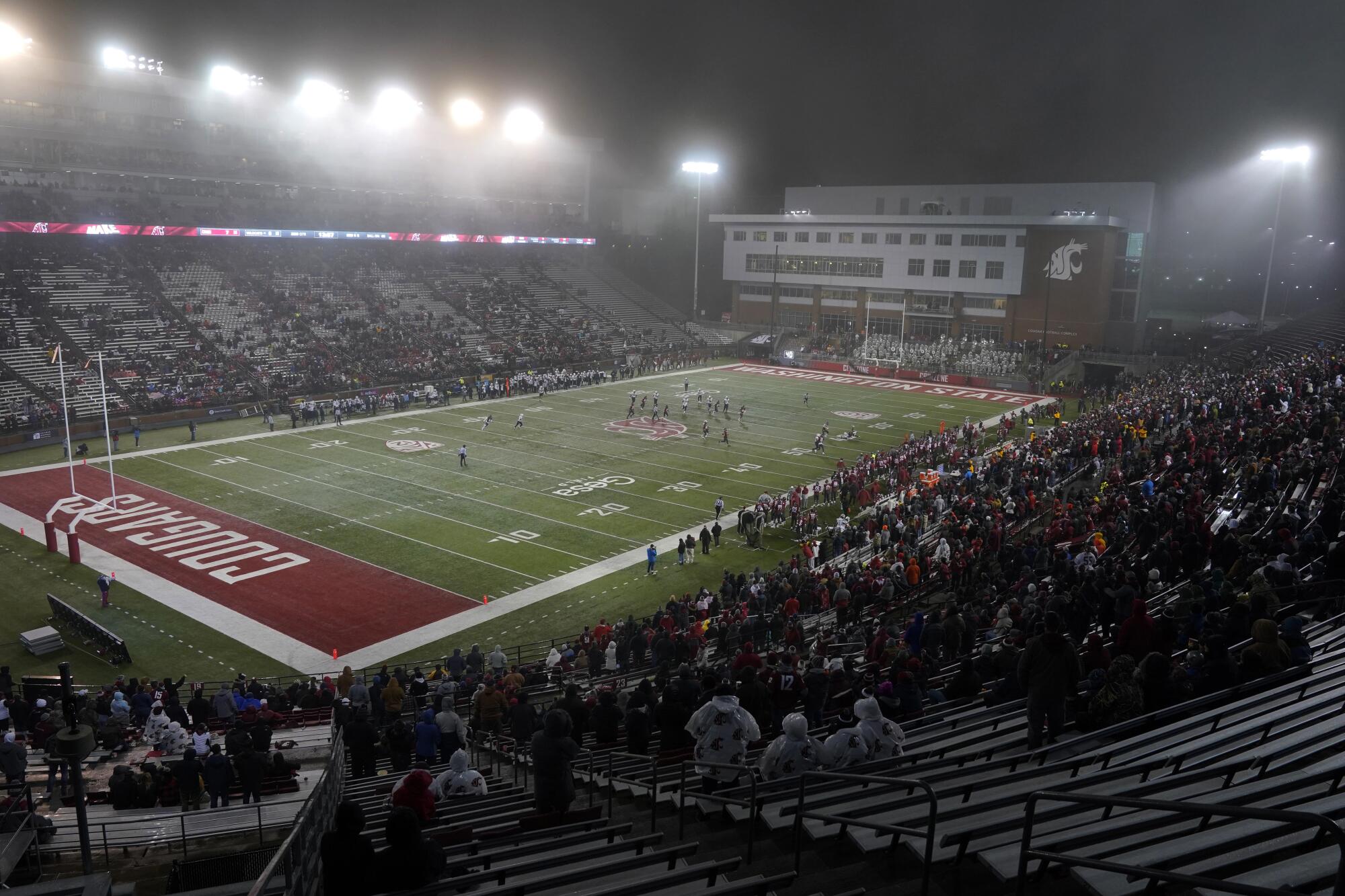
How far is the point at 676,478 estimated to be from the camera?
37.9 metres

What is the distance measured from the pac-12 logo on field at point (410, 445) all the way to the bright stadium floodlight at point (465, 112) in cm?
5234

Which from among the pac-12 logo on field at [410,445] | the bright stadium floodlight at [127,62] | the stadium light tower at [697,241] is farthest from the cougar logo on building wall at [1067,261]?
the bright stadium floodlight at [127,62]

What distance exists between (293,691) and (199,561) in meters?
11.7

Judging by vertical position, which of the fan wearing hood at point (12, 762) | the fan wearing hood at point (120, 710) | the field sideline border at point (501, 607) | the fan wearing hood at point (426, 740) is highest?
the fan wearing hood at point (426, 740)

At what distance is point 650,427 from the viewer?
1868 inches

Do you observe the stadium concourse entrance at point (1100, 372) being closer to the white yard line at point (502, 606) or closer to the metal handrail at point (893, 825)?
the white yard line at point (502, 606)

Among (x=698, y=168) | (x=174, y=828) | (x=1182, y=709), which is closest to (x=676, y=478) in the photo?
(x=174, y=828)

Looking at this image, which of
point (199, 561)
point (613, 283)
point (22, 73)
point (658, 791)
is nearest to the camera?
point (658, 791)

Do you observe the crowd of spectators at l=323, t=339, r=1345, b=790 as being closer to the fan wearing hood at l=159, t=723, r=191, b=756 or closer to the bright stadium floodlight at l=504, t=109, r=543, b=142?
the fan wearing hood at l=159, t=723, r=191, b=756

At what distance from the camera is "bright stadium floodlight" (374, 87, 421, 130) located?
80.9 m

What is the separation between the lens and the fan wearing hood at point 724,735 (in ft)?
26.8

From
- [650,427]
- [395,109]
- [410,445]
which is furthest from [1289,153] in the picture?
[395,109]

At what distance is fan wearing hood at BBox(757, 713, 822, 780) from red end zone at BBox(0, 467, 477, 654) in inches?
647

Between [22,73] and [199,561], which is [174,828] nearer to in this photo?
[199,561]
